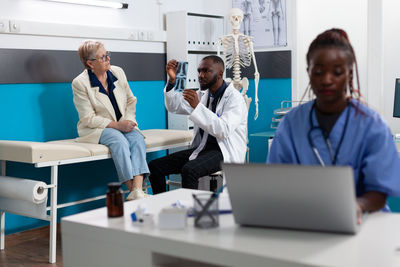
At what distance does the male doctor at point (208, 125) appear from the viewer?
3.34 meters

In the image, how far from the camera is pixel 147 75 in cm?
443

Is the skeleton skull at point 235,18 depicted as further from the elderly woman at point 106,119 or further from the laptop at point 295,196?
the laptop at point 295,196

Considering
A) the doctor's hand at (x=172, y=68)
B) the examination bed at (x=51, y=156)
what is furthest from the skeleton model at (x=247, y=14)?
the examination bed at (x=51, y=156)

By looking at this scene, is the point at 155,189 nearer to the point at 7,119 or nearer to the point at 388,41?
the point at 7,119

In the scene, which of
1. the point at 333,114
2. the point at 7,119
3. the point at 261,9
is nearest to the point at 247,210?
the point at 333,114

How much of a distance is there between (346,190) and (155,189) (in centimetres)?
255

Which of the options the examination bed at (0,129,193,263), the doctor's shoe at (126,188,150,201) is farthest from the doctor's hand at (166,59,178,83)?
the doctor's shoe at (126,188,150,201)

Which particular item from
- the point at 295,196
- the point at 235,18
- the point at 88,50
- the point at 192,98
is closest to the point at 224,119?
the point at 192,98

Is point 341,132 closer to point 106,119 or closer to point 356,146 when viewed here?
point 356,146

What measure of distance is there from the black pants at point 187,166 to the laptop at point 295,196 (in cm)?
204

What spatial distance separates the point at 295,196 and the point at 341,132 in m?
0.37

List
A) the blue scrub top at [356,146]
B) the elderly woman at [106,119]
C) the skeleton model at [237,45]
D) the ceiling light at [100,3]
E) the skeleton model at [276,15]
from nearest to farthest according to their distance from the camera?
the blue scrub top at [356,146], the elderly woman at [106,119], the ceiling light at [100,3], the skeleton model at [237,45], the skeleton model at [276,15]

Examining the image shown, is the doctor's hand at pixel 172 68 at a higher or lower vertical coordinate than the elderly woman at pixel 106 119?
higher

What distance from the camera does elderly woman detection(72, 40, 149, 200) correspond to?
3.40m
